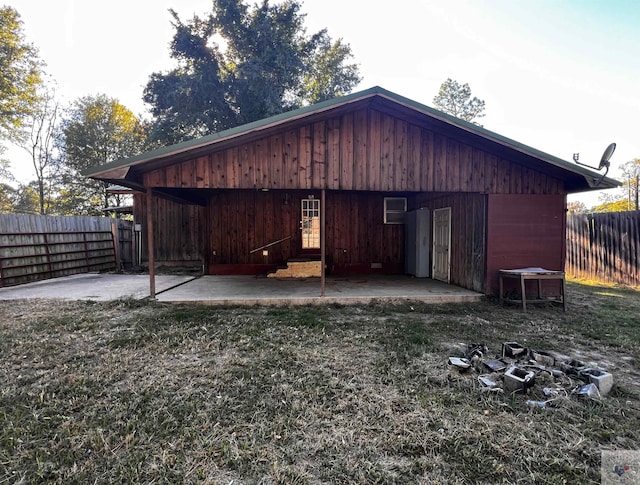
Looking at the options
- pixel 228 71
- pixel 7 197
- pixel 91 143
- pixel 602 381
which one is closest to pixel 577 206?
pixel 228 71

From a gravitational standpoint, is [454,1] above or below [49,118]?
A: below

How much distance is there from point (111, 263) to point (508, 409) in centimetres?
1220

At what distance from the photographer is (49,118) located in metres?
18.3

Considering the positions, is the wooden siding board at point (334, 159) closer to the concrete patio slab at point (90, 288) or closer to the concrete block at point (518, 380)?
the concrete block at point (518, 380)

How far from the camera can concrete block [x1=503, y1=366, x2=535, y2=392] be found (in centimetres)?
262

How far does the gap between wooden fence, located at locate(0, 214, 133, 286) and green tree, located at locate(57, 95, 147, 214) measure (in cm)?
953

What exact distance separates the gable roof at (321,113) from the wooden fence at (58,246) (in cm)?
483

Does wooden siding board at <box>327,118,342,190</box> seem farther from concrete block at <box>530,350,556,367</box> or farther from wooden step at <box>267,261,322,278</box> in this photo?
concrete block at <box>530,350,556,367</box>

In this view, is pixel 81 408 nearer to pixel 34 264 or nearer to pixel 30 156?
pixel 34 264

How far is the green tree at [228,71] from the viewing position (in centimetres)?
1394

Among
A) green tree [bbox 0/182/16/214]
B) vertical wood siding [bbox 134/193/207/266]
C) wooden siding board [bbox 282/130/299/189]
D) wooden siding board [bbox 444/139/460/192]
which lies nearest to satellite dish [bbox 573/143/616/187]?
wooden siding board [bbox 444/139/460/192]

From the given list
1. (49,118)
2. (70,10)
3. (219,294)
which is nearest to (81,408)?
(219,294)

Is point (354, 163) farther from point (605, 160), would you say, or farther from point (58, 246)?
point (58, 246)

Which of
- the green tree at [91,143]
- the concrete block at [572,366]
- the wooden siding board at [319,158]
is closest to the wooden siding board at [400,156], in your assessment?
the wooden siding board at [319,158]
